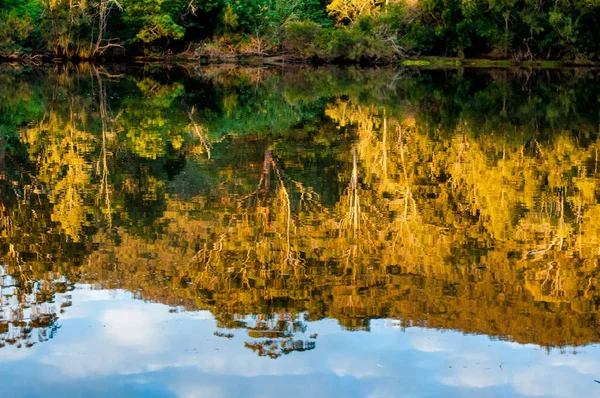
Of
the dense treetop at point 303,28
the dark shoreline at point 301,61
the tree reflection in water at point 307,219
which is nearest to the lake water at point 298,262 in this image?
the tree reflection in water at point 307,219

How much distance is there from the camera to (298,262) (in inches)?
354

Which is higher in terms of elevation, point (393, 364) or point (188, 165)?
point (188, 165)

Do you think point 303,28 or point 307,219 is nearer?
point 307,219

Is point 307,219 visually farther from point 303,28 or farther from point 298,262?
point 303,28

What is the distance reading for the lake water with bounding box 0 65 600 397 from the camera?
637 cm

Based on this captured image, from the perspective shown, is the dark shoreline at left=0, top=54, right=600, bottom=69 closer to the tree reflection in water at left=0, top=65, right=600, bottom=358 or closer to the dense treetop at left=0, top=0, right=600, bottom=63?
the dense treetop at left=0, top=0, right=600, bottom=63

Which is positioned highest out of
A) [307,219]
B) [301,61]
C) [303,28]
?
[303,28]

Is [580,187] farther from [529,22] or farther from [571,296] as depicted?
[529,22]

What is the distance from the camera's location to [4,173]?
13898 millimetres

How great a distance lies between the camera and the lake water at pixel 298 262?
6.37m

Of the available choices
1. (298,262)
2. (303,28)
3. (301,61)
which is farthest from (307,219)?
(301,61)

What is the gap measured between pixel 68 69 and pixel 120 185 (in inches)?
1365

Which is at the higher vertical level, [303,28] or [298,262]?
[303,28]

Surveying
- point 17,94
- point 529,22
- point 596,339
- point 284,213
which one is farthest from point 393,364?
point 529,22
